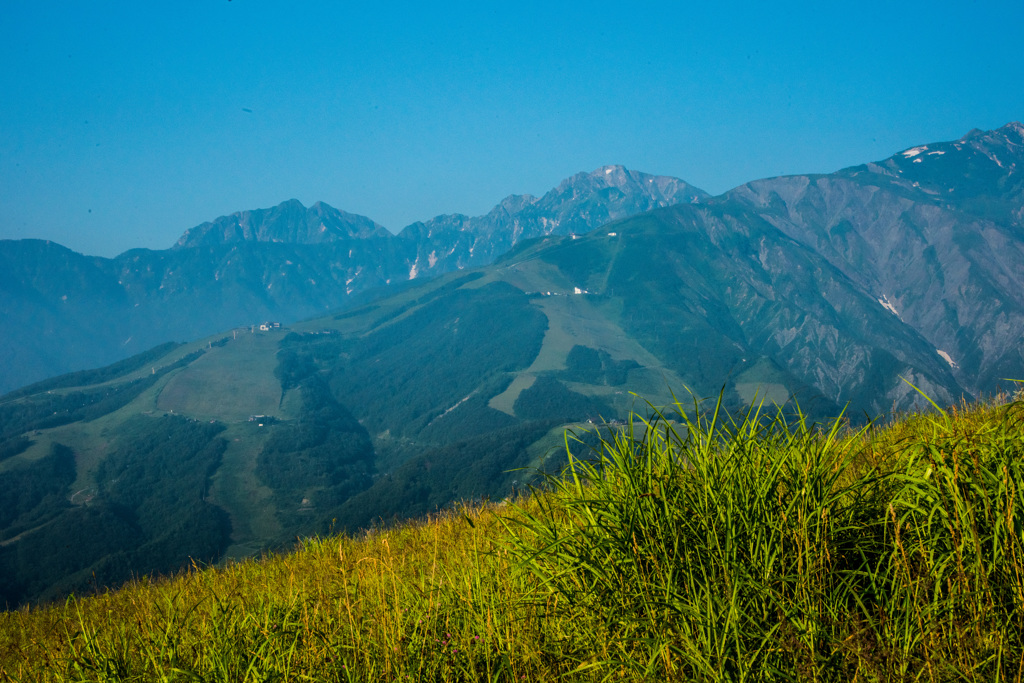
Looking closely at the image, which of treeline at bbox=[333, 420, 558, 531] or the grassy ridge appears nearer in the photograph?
the grassy ridge

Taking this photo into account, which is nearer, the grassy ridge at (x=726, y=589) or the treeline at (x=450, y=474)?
the grassy ridge at (x=726, y=589)

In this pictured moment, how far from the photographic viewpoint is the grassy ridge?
291cm

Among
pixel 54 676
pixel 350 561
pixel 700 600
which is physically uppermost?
pixel 700 600

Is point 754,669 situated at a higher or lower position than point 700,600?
lower

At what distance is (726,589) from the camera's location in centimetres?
312

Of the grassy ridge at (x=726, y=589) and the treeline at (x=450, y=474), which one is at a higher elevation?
the grassy ridge at (x=726, y=589)

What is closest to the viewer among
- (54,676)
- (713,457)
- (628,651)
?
(628,651)

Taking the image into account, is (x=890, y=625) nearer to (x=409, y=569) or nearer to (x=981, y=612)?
(x=981, y=612)

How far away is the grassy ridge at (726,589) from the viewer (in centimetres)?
291

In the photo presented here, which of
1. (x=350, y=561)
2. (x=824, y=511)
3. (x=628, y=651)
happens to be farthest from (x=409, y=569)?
(x=824, y=511)

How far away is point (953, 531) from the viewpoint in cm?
313

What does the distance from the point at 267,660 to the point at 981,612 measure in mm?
3636

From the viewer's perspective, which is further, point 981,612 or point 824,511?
point 824,511

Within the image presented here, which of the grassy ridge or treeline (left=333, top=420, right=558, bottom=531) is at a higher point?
the grassy ridge
